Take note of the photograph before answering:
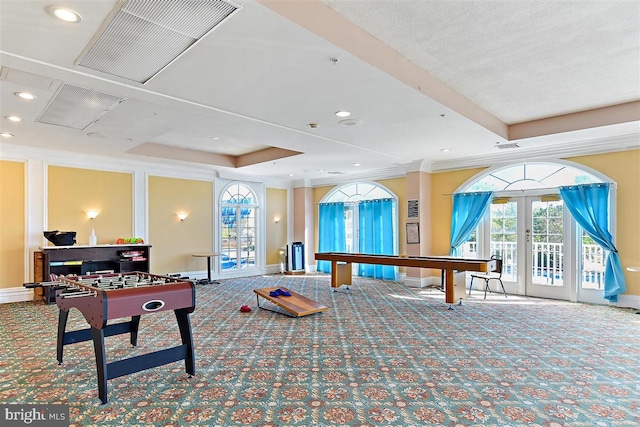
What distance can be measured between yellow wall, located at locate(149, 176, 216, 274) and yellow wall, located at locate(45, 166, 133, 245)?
1.81 ft

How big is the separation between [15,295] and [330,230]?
22.0 ft

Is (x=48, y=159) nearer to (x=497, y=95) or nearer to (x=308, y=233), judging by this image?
(x=308, y=233)

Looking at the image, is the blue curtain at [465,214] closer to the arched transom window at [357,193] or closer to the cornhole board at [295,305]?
the arched transom window at [357,193]

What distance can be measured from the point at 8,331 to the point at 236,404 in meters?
3.70

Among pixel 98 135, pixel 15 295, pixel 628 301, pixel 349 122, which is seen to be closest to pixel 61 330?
pixel 98 135

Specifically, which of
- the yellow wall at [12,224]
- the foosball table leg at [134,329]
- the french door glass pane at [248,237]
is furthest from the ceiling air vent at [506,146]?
the yellow wall at [12,224]

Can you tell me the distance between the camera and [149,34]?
2.62 metres

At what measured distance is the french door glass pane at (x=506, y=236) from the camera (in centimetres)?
692

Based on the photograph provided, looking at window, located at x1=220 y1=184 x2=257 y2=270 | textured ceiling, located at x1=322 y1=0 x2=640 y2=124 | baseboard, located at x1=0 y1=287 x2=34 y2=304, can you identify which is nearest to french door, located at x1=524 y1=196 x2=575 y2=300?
textured ceiling, located at x1=322 y1=0 x2=640 y2=124

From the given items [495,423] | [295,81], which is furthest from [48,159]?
[495,423]

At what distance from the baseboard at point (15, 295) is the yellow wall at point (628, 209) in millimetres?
9814

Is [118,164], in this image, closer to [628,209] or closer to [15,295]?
[15,295]

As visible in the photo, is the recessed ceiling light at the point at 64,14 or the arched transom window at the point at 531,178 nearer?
the recessed ceiling light at the point at 64,14

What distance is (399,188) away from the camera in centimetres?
867
